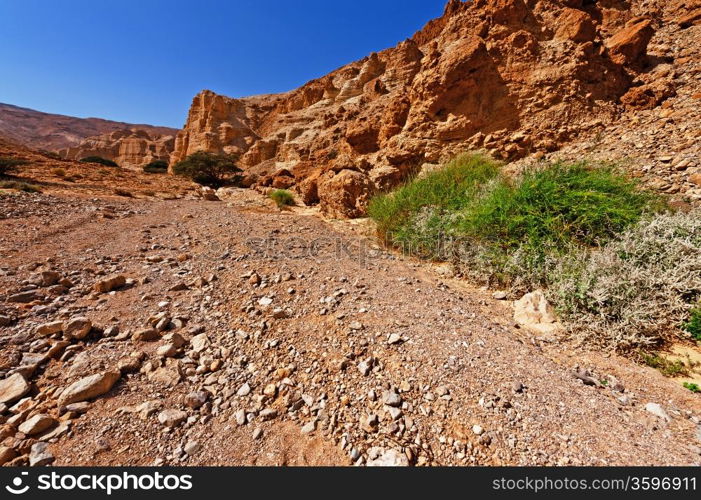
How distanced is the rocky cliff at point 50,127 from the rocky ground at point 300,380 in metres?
67.4

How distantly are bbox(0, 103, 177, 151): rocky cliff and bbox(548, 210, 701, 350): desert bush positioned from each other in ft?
227

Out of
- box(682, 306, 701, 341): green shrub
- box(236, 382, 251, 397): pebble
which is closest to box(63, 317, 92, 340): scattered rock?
box(236, 382, 251, 397): pebble

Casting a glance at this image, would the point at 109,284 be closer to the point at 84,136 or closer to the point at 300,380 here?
the point at 300,380

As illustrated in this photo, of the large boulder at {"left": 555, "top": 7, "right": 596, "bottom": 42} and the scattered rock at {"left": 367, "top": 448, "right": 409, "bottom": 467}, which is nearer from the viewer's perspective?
the scattered rock at {"left": 367, "top": 448, "right": 409, "bottom": 467}

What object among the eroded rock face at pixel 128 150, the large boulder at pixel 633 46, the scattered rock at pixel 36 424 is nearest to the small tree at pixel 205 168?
the scattered rock at pixel 36 424

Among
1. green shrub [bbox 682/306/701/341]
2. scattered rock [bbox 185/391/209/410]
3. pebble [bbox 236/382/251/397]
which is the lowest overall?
scattered rock [bbox 185/391/209/410]

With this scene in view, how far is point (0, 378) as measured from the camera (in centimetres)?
138

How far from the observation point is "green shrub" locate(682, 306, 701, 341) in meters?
1.85

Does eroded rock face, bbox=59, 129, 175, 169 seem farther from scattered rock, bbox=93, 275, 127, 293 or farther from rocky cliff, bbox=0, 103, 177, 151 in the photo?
scattered rock, bbox=93, 275, 127, 293

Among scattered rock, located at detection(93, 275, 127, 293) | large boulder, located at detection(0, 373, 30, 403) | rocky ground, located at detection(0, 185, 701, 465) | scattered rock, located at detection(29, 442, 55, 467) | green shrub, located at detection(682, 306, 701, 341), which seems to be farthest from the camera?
scattered rock, located at detection(93, 275, 127, 293)

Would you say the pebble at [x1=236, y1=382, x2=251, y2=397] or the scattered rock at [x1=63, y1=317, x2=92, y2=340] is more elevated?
the scattered rock at [x1=63, y1=317, x2=92, y2=340]

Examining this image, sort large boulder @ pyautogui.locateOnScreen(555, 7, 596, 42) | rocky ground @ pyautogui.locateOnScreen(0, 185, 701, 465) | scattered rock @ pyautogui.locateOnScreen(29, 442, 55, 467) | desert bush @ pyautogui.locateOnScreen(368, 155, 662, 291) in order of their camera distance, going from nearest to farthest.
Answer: scattered rock @ pyautogui.locateOnScreen(29, 442, 55, 467), rocky ground @ pyautogui.locateOnScreen(0, 185, 701, 465), desert bush @ pyautogui.locateOnScreen(368, 155, 662, 291), large boulder @ pyautogui.locateOnScreen(555, 7, 596, 42)
